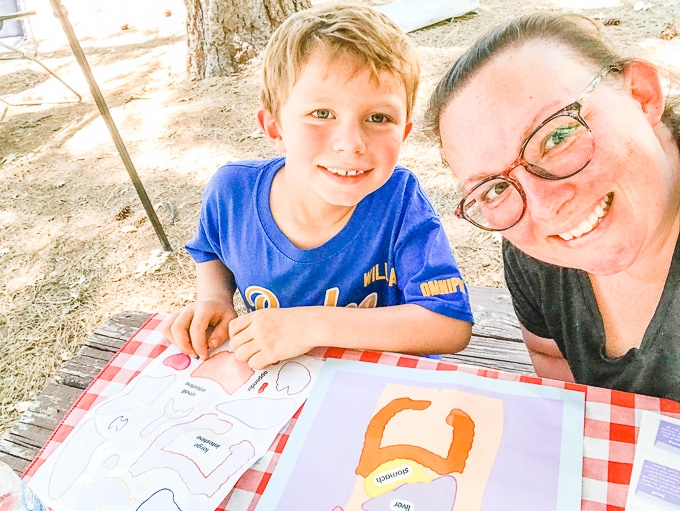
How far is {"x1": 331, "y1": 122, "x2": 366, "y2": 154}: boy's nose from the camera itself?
117 centimetres

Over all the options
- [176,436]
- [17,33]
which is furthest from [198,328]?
[17,33]

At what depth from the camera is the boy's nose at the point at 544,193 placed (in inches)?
33.1

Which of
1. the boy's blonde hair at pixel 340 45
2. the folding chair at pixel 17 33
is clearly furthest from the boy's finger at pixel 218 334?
the folding chair at pixel 17 33

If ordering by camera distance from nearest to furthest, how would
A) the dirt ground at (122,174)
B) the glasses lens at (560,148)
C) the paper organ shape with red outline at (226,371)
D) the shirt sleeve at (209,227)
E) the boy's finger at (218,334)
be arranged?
1. the glasses lens at (560,148)
2. the paper organ shape with red outline at (226,371)
3. the boy's finger at (218,334)
4. the shirt sleeve at (209,227)
5. the dirt ground at (122,174)

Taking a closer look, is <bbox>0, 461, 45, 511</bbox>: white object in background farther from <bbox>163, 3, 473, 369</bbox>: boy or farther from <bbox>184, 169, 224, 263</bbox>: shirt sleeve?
<bbox>184, 169, 224, 263</bbox>: shirt sleeve

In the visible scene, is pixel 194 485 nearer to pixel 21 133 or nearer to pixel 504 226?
pixel 504 226

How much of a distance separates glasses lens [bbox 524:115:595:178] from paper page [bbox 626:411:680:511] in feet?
1.27

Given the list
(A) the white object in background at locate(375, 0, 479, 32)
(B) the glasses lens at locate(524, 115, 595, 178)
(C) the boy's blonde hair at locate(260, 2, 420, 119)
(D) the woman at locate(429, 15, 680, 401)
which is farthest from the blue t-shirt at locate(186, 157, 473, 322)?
(A) the white object in background at locate(375, 0, 479, 32)

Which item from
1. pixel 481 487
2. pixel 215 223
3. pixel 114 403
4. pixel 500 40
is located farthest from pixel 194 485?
pixel 500 40

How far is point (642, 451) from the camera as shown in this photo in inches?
30.9

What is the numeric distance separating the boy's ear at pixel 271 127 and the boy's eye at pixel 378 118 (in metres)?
0.25

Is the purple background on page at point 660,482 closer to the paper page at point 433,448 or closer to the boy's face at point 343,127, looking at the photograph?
the paper page at point 433,448

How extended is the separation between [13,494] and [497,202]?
888 mm

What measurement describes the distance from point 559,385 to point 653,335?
0.60 feet
